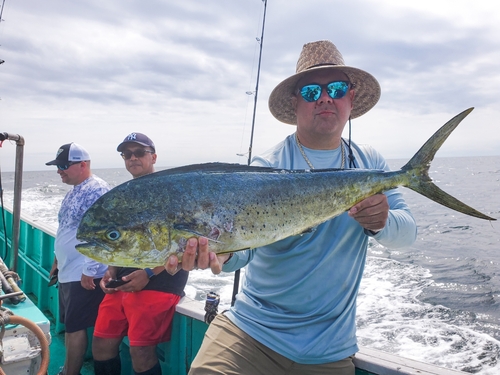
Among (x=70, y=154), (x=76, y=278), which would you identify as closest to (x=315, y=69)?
(x=70, y=154)

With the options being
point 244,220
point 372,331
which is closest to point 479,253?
point 372,331

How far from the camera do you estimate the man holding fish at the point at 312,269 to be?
2143mm

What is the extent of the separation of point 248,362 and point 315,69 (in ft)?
6.15

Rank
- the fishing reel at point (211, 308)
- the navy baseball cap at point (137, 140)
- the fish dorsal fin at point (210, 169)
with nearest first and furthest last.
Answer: the fish dorsal fin at point (210, 169) < the fishing reel at point (211, 308) < the navy baseball cap at point (137, 140)

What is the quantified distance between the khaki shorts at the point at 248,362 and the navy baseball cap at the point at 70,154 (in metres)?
2.76

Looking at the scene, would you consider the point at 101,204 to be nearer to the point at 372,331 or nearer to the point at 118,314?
the point at 118,314

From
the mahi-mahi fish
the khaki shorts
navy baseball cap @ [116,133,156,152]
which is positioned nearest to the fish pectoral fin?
the mahi-mahi fish

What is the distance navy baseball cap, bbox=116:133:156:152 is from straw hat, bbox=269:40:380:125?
155cm

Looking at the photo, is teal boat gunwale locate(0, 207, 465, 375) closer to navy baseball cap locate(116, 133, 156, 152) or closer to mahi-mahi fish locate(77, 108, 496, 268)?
mahi-mahi fish locate(77, 108, 496, 268)

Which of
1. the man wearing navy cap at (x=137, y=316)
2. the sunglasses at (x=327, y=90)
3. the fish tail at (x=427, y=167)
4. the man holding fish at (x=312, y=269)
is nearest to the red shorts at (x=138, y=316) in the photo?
the man wearing navy cap at (x=137, y=316)

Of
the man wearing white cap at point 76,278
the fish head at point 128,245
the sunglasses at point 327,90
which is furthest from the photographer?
the man wearing white cap at point 76,278

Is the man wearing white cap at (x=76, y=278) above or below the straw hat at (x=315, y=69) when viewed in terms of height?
below

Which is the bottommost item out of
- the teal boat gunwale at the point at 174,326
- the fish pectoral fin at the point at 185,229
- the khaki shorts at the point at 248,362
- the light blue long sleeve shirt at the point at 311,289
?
the teal boat gunwale at the point at 174,326

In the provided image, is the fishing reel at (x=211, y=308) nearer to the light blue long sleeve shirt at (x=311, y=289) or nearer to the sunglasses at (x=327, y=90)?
the light blue long sleeve shirt at (x=311, y=289)
